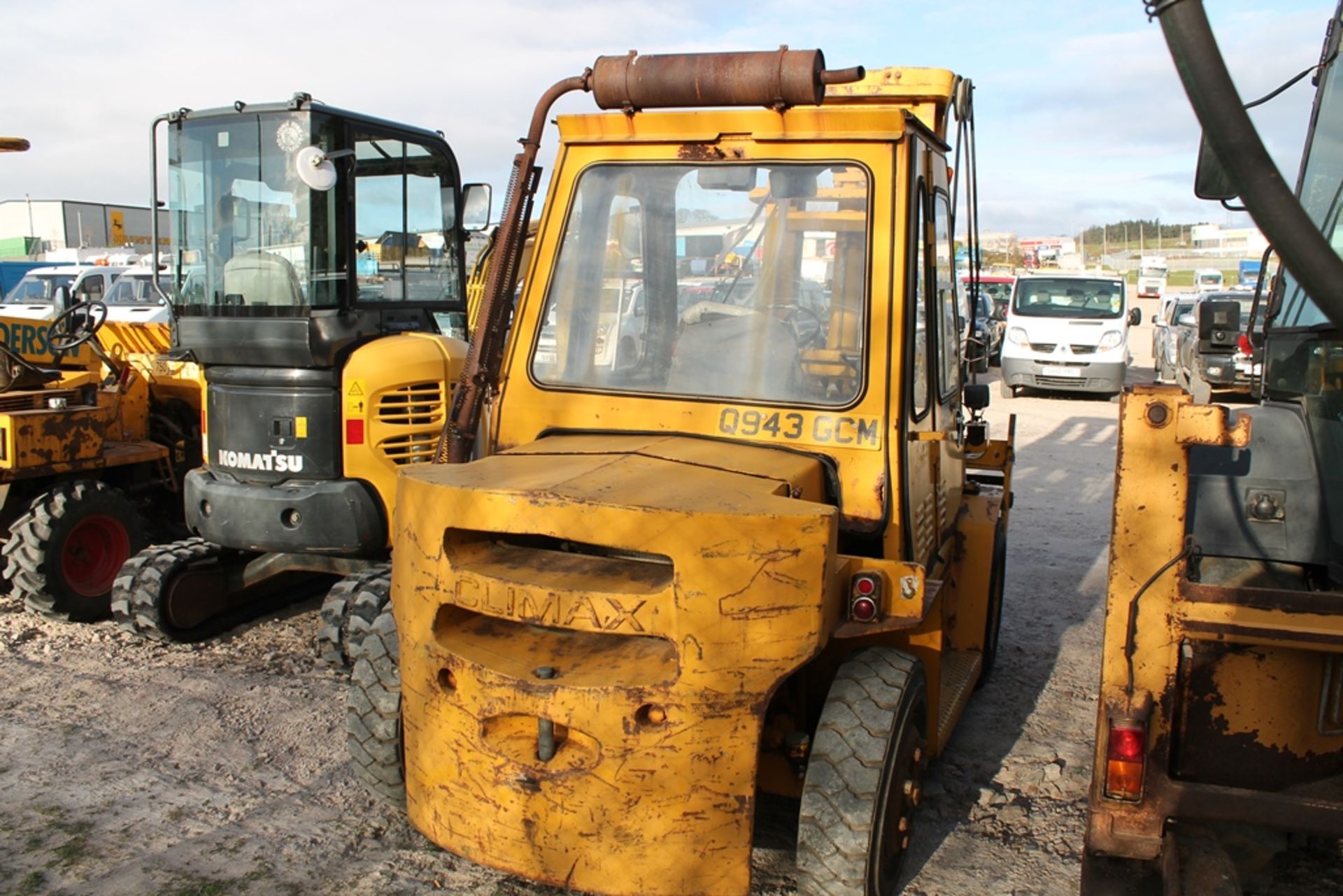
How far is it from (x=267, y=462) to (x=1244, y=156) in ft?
16.2

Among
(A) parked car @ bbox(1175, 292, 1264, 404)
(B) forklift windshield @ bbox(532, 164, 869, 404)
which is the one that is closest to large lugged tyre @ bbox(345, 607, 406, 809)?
(B) forklift windshield @ bbox(532, 164, 869, 404)

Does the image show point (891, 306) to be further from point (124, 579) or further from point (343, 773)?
point (124, 579)

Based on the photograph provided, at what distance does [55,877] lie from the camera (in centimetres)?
368

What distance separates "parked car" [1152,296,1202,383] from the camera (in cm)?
2033

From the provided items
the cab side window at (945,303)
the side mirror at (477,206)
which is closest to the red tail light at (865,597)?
the cab side window at (945,303)

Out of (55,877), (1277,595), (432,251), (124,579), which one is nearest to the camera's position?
(1277,595)

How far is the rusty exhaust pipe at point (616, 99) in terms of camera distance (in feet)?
12.0

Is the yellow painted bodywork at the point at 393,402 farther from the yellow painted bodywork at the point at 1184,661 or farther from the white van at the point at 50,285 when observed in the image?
the white van at the point at 50,285

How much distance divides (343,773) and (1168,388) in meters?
3.38

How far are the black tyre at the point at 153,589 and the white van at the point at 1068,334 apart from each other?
584 inches

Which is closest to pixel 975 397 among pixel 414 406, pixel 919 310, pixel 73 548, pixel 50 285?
pixel 919 310

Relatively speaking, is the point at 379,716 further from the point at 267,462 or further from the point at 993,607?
the point at 993,607

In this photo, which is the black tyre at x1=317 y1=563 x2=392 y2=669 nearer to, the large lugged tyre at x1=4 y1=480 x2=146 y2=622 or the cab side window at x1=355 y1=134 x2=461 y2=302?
the cab side window at x1=355 y1=134 x2=461 y2=302

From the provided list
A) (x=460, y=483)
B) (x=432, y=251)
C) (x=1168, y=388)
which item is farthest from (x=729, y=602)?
(x=432, y=251)
